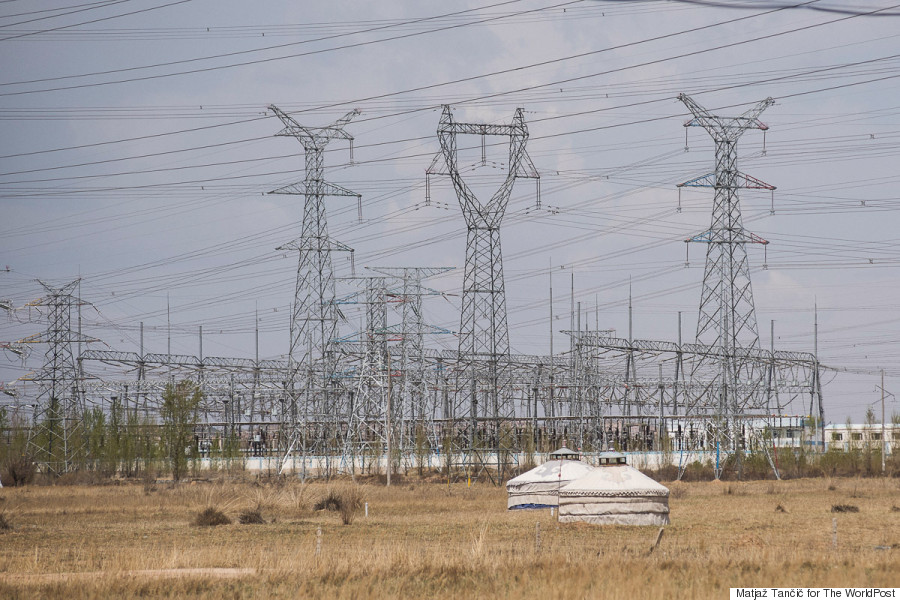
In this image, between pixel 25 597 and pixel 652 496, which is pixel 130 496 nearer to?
pixel 652 496

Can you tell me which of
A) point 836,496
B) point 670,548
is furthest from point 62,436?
point 670,548

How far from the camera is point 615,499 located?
34875 mm

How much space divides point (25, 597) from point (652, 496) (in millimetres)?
22086

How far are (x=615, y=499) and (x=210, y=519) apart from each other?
13956mm

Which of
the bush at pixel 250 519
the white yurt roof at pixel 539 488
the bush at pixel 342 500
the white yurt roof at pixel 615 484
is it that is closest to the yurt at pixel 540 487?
the white yurt roof at pixel 539 488

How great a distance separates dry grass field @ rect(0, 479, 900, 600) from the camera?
60.9 feet

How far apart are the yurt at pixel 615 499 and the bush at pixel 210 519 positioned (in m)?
11.8

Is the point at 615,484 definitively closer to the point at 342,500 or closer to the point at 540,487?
the point at 540,487

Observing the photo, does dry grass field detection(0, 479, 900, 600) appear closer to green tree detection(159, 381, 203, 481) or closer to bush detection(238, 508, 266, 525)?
bush detection(238, 508, 266, 525)

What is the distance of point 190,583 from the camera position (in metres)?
18.9

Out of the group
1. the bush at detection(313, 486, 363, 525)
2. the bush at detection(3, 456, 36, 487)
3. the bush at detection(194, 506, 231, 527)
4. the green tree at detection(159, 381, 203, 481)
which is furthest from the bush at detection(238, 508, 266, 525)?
the bush at detection(3, 456, 36, 487)

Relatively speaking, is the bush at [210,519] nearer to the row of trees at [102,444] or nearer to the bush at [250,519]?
the bush at [250,519]

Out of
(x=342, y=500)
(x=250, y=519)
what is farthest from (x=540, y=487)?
(x=250, y=519)

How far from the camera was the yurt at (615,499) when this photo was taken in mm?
34438
